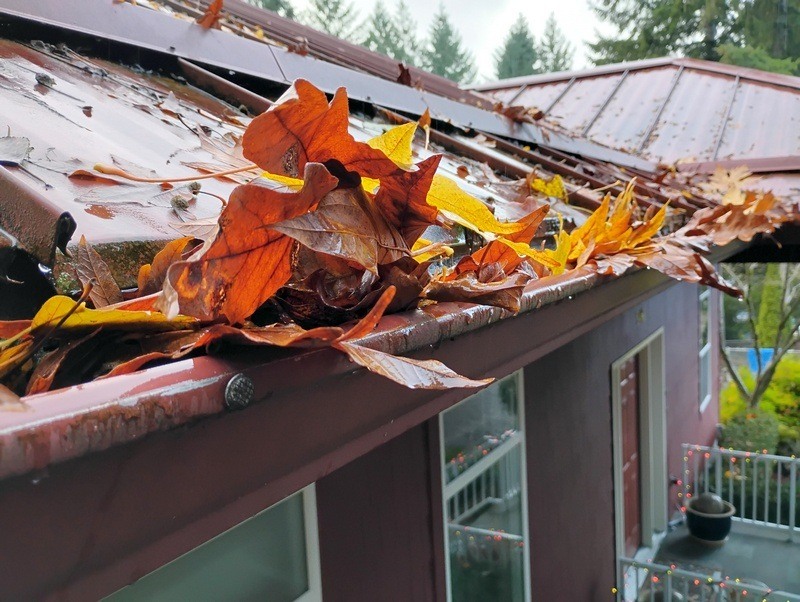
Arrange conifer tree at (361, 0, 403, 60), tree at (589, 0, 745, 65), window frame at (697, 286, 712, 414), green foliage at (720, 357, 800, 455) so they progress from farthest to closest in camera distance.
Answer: conifer tree at (361, 0, 403, 60) < tree at (589, 0, 745, 65) < green foliage at (720, 357, 800, 455) < window frame at (697, 286, 712, 414)

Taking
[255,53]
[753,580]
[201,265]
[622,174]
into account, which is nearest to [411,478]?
[255,53]

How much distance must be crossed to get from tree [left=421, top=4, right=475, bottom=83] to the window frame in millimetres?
34702

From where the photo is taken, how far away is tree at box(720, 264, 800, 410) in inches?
482

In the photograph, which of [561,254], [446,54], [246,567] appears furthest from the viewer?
[446,54]

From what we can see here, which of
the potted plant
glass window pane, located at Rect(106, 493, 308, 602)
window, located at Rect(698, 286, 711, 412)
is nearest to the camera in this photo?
glass window pane, located at Rect(106, 493, 308, 602)

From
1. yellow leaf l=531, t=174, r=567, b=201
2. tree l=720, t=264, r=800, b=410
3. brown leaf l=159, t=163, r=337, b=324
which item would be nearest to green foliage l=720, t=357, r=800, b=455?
tree l=720, t=264, r=800, b=410

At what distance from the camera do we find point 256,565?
1.95m

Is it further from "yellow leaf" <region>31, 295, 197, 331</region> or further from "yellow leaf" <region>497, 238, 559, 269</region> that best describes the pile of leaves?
"yellow leaf" <region>497, 238, 559, 269</region>

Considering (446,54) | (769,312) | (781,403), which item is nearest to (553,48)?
(446,54)

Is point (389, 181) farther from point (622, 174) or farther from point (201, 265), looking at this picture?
point (622, 174)

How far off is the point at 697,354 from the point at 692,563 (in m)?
3.92

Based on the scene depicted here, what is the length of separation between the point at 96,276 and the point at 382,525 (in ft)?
6.13

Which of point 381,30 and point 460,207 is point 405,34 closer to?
point 381,30

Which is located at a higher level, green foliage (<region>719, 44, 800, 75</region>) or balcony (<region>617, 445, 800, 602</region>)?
green foliage (<region>719, 44, 800, 75</region>)
